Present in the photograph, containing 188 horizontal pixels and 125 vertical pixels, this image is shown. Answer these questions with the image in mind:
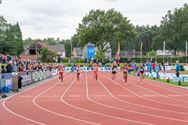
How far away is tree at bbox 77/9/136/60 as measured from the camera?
111562mm

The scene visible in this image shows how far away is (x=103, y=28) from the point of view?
113 m

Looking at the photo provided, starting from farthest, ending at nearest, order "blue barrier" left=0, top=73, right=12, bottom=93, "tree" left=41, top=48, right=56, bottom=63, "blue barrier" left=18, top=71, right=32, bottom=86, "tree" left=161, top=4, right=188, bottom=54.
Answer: "tree" left=161, top=4, right=188, bottom=54 → "tree" left=41, top=48, right=56, bottom=63 → "blue barrier" left=18, top=71, right=32, bottom=86 → "blue barrier" left=0, top=73, right=12, bottom=93

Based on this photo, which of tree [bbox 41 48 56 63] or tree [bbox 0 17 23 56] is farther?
tree [bbox 41 48 56 63]

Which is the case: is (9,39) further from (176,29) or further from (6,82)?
(6,82)

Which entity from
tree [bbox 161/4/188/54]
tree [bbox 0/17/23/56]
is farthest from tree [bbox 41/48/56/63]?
tree [bbox 161/4/188/54]

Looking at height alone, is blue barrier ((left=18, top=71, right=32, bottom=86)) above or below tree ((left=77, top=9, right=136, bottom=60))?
below

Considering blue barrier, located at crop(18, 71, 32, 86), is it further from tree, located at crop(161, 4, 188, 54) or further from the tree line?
tree, located at crop(161, 4, 188, 54)

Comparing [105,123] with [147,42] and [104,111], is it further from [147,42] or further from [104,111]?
[147,42]

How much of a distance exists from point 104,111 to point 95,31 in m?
96.5

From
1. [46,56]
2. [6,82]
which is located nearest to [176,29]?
[46,56]

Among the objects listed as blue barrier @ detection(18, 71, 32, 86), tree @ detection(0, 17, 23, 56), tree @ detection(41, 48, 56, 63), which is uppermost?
tree @ detection(0, 17, 23, 56)

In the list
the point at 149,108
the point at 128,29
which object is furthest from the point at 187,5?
the point at 149,108

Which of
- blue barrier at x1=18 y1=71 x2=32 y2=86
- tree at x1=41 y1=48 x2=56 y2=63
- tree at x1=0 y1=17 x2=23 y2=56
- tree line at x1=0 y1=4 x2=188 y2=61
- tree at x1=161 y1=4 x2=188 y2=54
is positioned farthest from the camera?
tree at x1=161 y1=4 x2=188 y2=54

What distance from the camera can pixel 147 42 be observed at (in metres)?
166
